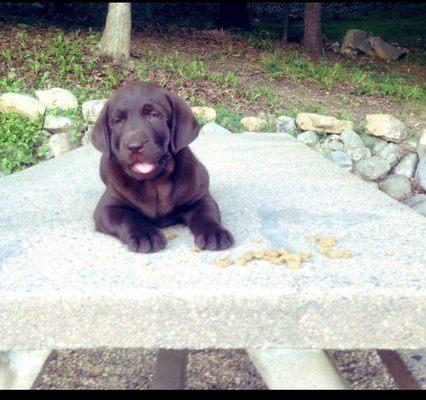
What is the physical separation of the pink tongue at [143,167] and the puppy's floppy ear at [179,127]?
0.48 feet

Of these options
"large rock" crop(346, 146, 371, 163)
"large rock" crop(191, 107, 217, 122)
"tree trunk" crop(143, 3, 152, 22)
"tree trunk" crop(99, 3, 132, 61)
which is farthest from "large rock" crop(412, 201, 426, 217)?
"tree trunk" crop(143, 3, 152, 22)

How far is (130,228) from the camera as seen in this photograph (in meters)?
2.79

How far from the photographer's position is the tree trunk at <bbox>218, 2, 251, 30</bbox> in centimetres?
1326

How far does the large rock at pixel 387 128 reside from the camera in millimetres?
6754

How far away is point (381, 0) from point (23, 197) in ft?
59.3

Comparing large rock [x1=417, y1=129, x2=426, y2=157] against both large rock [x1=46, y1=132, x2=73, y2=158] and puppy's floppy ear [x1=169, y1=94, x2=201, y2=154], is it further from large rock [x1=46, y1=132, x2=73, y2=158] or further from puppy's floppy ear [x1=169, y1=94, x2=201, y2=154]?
puppy's floppy ear [x1=169, y1=94, x2=201, y2=154]

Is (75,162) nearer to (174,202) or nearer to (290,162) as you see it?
(290,162)

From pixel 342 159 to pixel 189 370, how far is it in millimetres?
3683

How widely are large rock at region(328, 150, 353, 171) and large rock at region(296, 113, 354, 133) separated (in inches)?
16.7

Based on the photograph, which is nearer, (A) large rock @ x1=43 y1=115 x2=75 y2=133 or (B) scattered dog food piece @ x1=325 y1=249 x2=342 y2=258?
(B) scattered dog food piece @ x1=325 y1=249 x2=342 y2=258

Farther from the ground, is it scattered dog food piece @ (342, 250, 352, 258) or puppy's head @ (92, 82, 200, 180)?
puppy's head @ (92, 82, 200, 180)

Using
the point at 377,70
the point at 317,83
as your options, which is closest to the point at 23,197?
the point at 317,83

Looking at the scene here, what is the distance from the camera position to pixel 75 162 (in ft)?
16.9

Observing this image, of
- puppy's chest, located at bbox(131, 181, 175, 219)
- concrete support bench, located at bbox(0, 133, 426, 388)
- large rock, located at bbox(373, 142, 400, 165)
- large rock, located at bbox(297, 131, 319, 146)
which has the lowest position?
large rock, located at bbox(373, 142, 400, 165)
